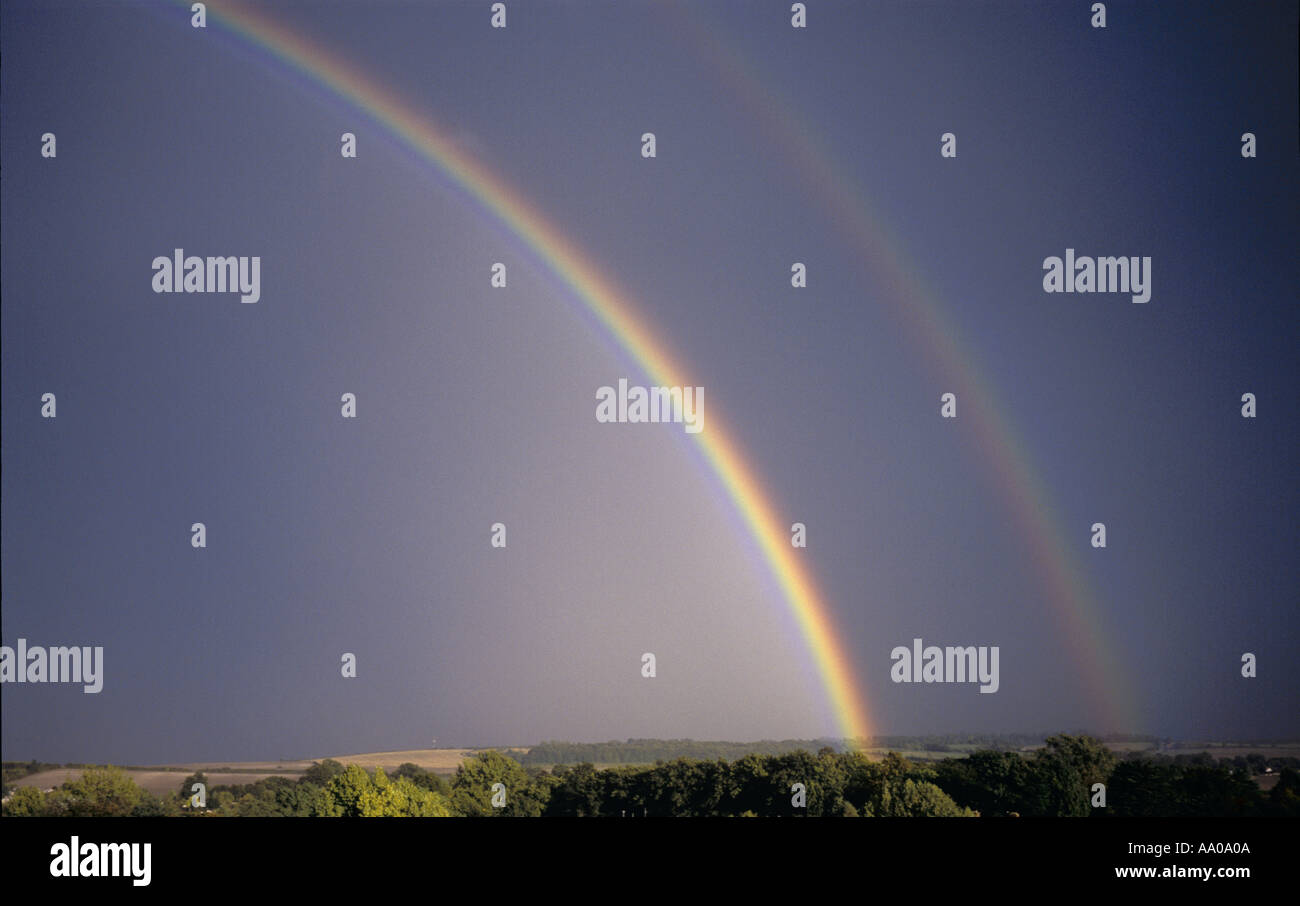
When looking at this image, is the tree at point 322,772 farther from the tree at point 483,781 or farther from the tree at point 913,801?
the tree at point 913,801

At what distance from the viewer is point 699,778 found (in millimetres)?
33562

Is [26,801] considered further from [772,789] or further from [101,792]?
[772,789]

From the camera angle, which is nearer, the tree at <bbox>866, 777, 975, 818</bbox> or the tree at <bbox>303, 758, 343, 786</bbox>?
the tree at <bbox>866, 777, 975, 818</bbox>

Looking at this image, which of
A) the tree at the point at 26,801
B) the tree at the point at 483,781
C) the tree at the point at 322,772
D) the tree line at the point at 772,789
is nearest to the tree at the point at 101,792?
the tree line at the point at 772,789

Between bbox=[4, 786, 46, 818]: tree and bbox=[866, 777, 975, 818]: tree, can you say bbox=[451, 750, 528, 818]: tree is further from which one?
bbox=[4, 786, 46, 818]: tree

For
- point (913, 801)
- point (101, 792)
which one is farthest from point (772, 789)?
point (101, 792)

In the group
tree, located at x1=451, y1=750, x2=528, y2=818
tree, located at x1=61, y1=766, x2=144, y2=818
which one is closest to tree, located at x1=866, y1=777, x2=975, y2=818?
tree, located at x1=451, y1=750, x2=528, y2=818
